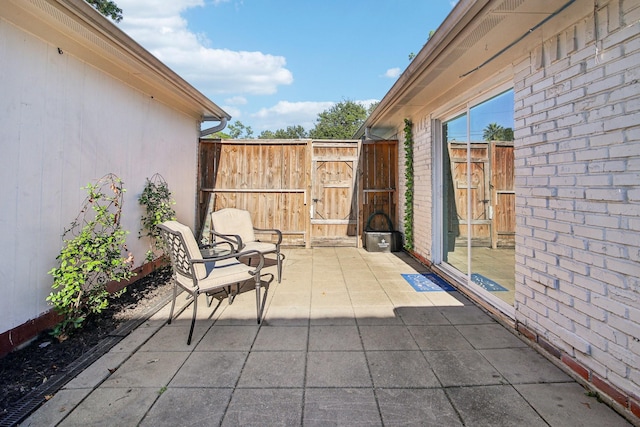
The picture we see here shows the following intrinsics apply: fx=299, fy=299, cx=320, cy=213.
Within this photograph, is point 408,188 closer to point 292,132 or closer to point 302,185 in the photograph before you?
point 302,185

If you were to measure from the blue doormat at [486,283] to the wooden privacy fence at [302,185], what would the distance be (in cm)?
272

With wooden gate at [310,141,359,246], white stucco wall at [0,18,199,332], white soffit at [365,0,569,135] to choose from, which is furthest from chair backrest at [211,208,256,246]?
white soffit at [365,0,569,135]

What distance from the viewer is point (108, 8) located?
30.8 feet

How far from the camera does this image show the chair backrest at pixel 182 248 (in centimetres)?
233

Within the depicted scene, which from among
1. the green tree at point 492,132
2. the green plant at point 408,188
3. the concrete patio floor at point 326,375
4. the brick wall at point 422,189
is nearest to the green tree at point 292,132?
the green plant at point 408,188

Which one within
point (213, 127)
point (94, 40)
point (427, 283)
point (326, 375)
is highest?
point (213, 127)

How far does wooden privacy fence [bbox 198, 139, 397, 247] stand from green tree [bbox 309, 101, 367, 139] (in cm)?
2297

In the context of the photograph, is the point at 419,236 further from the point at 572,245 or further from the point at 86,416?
the point at 86,416

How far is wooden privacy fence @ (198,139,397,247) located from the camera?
233 inches

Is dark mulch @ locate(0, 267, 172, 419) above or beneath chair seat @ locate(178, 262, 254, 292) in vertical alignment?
beneath

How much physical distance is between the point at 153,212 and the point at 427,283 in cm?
361

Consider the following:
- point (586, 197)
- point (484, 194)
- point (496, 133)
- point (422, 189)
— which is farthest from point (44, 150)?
point (422, 189)

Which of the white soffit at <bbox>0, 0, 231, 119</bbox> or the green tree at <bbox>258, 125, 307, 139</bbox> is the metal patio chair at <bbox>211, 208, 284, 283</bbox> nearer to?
the white soffit at <bbox>0, 0, 231, 119</bbox>

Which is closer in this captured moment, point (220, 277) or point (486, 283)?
point (220, 277)
